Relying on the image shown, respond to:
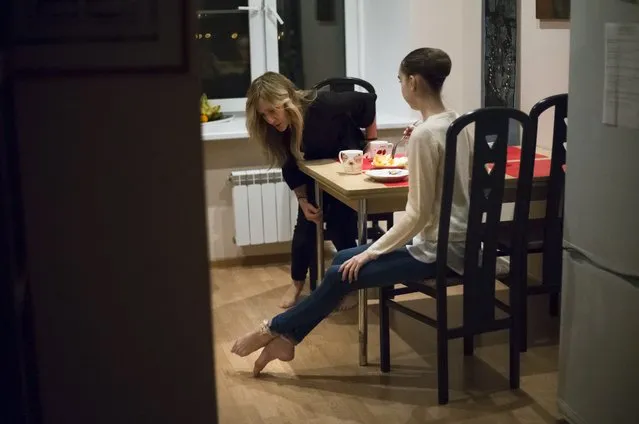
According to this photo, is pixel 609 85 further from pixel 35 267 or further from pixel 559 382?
pixel 35 267

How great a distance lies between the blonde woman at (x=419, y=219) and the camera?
2.43m

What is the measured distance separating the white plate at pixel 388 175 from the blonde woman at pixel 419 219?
264 millimetres

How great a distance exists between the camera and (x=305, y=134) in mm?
3328

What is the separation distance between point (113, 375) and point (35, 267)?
0.48ft

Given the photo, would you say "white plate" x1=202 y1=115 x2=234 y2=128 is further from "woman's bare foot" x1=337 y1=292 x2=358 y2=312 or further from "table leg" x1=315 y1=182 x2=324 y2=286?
"woman's bare foot" x1=337 y1=292 x2=358 y2=312

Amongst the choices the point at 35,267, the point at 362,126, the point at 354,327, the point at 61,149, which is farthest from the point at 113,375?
the point at 362,126

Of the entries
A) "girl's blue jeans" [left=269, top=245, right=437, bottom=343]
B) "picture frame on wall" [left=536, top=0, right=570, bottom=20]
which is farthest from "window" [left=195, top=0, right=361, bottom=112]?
"girl's blue jeans" [left=269, top=245, right=437, bottom=343]

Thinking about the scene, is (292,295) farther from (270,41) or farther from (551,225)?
(270,41)

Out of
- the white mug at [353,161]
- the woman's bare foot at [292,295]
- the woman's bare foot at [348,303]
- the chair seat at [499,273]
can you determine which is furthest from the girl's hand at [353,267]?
the woman's bare foot at [292,295]

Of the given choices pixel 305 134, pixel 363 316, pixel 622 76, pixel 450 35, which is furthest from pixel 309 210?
pixel 622 76

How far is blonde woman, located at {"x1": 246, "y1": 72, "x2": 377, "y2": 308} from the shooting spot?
10.4 ft

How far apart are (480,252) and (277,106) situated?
1.04m

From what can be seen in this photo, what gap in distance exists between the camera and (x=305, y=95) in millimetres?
3334

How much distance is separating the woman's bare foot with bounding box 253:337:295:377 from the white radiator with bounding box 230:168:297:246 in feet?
4.43
